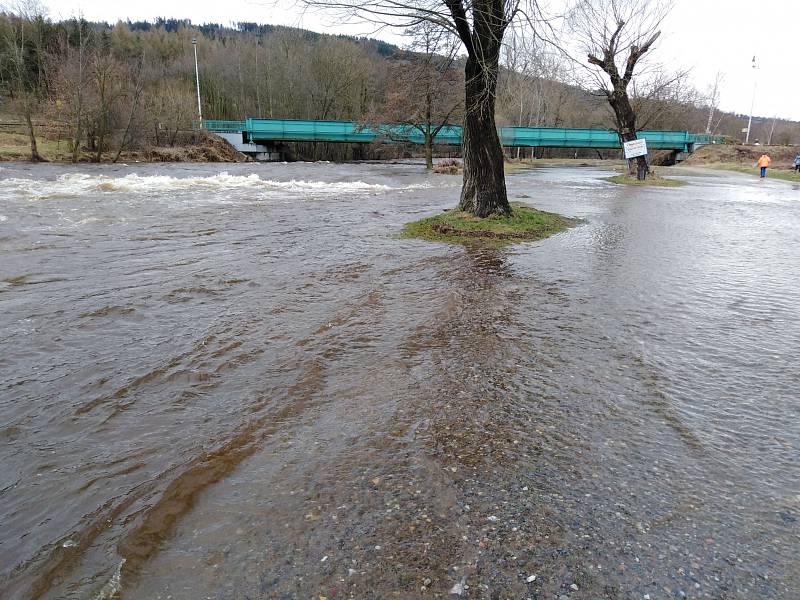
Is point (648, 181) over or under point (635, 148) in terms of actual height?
under

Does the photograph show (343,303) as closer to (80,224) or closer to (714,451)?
(714,451)

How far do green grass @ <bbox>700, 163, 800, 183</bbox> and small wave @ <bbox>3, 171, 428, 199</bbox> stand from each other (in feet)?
84.2

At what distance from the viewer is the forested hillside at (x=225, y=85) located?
34.4 meters

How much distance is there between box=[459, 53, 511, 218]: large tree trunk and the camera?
10.6 m

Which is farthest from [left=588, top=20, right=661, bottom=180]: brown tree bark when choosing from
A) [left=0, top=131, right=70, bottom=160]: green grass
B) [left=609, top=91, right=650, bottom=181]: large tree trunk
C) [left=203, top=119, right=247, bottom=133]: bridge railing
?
[left=203, top=119, right=247, bottom=133]: bridge railing

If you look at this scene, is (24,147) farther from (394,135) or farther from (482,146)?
(482,146)

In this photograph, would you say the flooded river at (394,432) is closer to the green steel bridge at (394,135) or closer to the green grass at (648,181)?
the green grass at (648,181)

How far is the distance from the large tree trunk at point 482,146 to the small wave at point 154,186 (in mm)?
8966

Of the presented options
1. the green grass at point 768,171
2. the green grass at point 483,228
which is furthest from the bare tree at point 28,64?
the green grass at point 768,171

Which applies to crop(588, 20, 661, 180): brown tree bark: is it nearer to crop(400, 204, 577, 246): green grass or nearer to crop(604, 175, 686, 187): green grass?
crop(604, 175, 686, 187): green grass

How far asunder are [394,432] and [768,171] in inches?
1805

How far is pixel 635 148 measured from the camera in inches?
1008

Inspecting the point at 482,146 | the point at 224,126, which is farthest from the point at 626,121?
the point at 224,126

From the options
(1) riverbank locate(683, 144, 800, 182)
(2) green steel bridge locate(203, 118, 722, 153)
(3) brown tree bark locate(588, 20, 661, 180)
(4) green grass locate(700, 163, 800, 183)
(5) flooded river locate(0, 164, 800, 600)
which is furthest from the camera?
(1) riverbank locate(683, 144, 800, 182)
